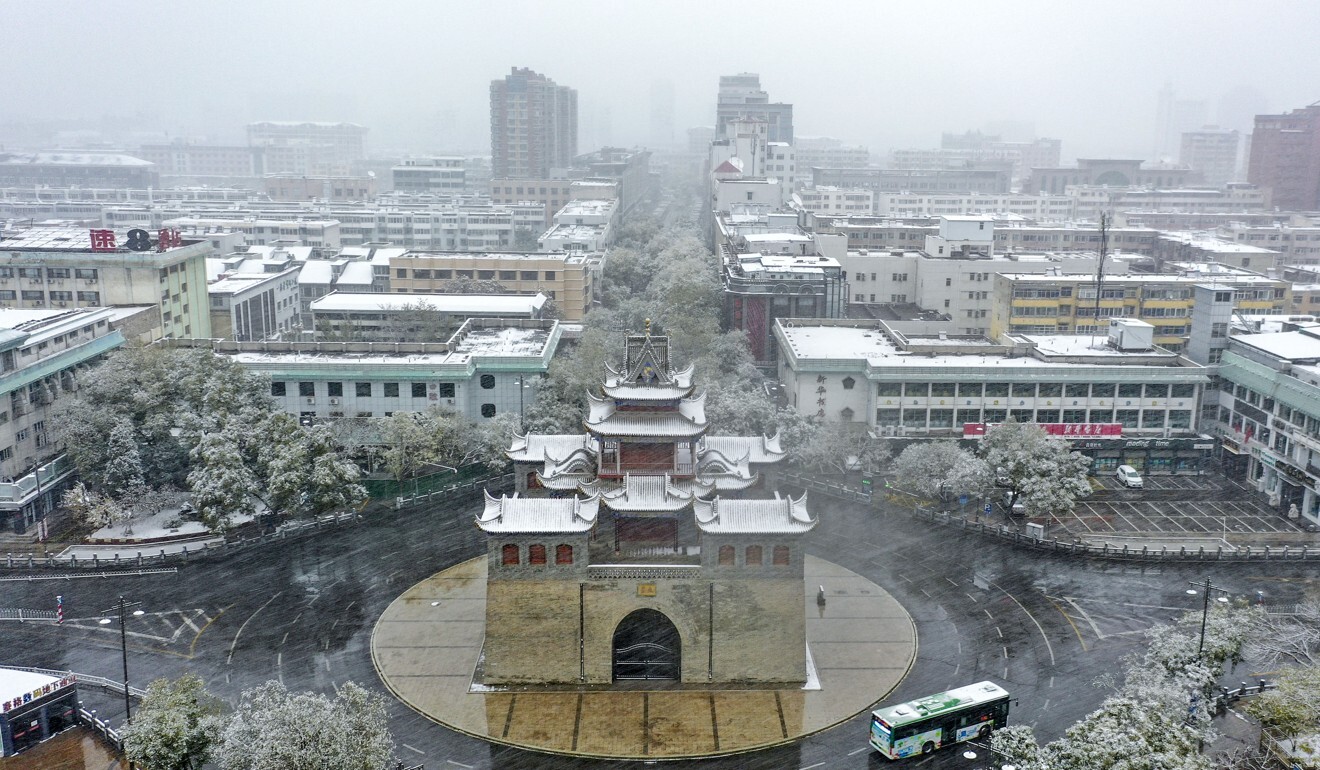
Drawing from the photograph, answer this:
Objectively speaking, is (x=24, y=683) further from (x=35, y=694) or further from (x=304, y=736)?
(x=304, y=736)

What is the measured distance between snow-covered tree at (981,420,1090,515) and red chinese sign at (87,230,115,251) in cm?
7182

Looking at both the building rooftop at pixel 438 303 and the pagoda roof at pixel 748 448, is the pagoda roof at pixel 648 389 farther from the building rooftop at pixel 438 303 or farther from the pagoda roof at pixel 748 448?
the building rooftop at pixel 438 303

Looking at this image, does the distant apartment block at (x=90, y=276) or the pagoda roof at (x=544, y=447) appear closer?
the pagoda roof at (x=544, y=447)

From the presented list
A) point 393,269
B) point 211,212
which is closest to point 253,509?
point 393,269

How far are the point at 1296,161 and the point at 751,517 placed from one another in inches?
7530

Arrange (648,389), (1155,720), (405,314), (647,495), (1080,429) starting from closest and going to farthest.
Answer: (1155,720), (647,495), (648,389), (1080,429), (405,314)

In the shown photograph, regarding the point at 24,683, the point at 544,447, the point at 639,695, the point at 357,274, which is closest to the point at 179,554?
the point at 24,683

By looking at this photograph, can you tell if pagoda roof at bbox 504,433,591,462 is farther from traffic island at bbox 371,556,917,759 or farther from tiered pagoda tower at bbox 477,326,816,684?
traffic island at bbox 371,556,917,759

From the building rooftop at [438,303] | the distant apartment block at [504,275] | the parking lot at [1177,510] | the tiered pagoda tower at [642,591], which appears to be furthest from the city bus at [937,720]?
the distant apartment block at [504,275]

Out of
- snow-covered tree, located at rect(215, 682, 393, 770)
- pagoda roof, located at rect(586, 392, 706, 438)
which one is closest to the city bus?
pagoda roof, located at rect(586, 392, 706, 438)

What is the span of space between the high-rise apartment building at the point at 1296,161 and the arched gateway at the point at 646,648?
190m

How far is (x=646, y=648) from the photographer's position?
48312 millimetres

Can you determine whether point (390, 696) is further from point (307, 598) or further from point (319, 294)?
point (319, 294)

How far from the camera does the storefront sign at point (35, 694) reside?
41156 mm
